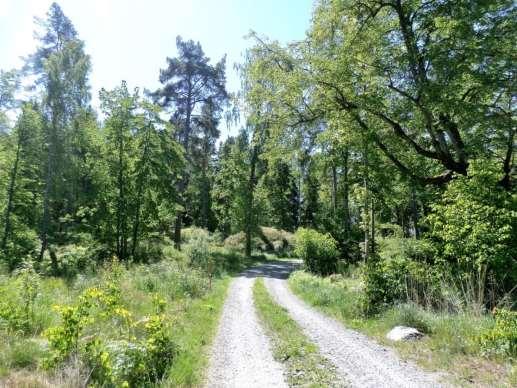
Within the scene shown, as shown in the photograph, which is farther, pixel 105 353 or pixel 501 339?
pixel 501 339

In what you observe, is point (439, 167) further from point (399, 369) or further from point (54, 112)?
point (54, 112)

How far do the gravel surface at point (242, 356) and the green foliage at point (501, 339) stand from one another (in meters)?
3.34

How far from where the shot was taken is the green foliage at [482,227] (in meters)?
8.18

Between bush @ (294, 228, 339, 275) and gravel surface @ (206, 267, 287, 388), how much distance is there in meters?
9.06

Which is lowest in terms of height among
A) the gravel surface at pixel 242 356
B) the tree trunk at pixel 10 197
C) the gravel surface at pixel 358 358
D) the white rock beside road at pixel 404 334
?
the gravel surface at pixel 358 358

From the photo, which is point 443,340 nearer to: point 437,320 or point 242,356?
point 437,320

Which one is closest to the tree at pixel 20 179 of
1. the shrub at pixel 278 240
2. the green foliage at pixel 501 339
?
the green foliage at pixel 501 339

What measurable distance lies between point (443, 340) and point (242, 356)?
3.69 metres

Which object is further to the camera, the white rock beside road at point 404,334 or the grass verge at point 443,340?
the white rock beside road at point 404,334

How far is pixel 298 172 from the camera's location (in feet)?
61.3

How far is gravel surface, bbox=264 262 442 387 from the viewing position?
17.5 ft

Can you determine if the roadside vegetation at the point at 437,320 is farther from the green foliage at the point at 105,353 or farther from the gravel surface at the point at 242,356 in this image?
the green foliage at the point at 105,353

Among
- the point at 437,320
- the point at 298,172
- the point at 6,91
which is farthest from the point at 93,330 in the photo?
the point at 6,91

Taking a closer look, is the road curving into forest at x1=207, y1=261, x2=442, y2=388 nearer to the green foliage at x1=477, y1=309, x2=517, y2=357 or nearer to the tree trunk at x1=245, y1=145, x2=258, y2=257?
the green foliage at x1=477, y1=309, x2=517, y2=357
